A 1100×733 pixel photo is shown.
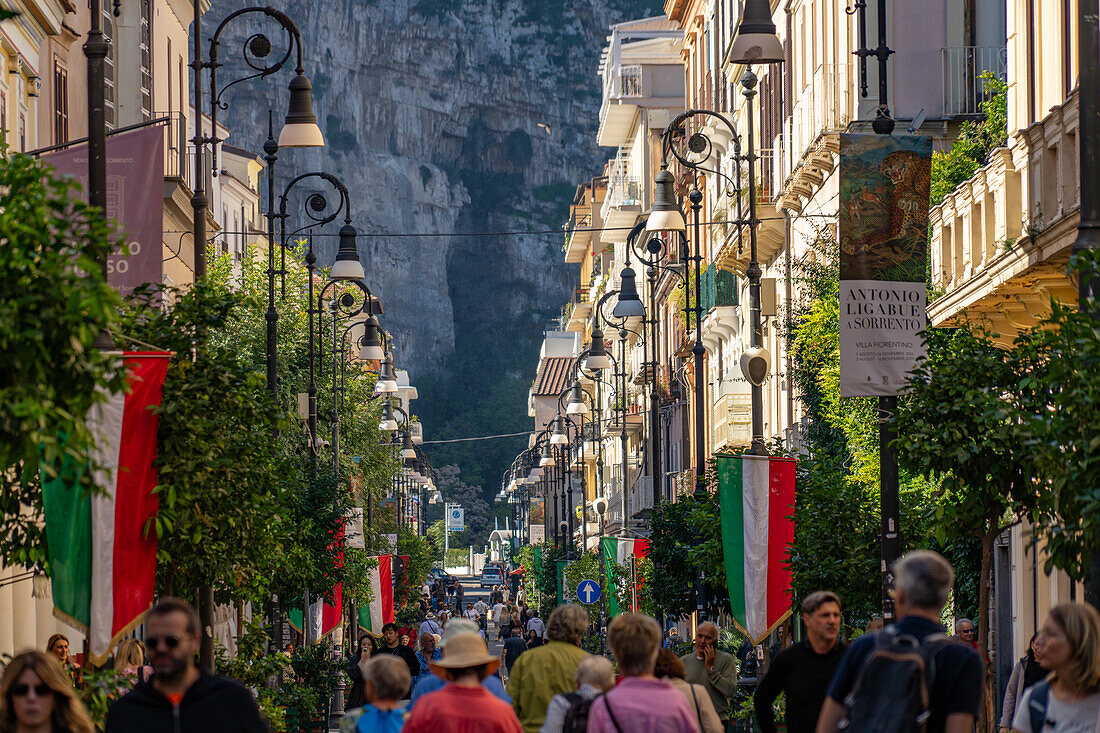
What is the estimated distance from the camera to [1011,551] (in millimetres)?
24875

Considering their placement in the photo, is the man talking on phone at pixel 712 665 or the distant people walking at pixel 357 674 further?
the distant people walking at pixel 357 674

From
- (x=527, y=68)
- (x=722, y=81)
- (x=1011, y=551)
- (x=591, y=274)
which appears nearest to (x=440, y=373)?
(x=527, y=68)

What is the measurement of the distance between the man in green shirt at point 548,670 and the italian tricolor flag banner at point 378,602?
93.7 feet

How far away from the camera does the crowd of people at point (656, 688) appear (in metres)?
7.15

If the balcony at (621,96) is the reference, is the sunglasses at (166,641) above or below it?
below

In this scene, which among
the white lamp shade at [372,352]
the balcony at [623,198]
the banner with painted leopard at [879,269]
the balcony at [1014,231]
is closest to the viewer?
the banner with painted leopard at [879,269]

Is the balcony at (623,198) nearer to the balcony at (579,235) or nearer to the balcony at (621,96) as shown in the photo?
the balcony at (621,96)

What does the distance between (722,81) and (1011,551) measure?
23546 millimetres

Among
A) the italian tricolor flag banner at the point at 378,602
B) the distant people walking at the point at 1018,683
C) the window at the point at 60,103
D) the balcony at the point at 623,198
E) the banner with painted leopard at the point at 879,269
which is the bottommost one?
the italian tricolor flag banner at the point at 378,602

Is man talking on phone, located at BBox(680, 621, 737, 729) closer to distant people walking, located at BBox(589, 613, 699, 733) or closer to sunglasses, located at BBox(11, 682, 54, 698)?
distant people walking, located at BBox(589, 613, 699, 733)

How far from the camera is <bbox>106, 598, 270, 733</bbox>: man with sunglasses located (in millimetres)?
7504

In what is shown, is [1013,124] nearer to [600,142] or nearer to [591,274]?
[600,142]

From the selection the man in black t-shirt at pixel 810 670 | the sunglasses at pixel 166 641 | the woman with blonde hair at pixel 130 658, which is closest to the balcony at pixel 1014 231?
the man in black t-shirt at pixel 810 670

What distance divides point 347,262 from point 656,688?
21956 millimetres
